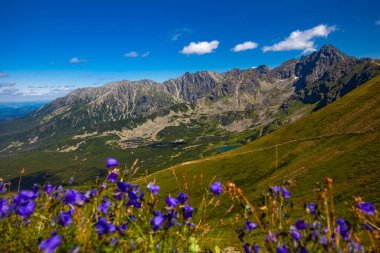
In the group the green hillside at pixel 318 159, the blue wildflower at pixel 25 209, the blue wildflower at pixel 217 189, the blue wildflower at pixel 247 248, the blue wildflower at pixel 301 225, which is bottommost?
the green hillside at pixel 318 159

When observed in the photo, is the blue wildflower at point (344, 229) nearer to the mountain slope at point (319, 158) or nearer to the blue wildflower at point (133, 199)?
the blue wildflower at point (133, 199)

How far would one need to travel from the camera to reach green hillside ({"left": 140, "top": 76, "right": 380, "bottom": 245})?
193 ft

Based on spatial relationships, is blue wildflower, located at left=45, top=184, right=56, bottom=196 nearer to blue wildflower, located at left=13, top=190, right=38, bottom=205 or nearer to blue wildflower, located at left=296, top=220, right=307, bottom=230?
blue wildflower, located at left=13, top=190, right=38, bottom=205

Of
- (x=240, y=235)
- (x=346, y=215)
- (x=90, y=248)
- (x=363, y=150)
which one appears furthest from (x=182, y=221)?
(x=363, y=150)

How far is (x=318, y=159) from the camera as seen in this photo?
80625 mm

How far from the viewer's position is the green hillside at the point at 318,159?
58731 mm

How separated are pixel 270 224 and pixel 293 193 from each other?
210ft

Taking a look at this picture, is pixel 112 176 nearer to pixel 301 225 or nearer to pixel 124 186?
pixel 124 186

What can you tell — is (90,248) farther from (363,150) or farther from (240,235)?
(363,150)

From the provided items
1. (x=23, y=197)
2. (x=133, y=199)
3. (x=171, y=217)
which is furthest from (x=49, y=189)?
(x=171, y=217)

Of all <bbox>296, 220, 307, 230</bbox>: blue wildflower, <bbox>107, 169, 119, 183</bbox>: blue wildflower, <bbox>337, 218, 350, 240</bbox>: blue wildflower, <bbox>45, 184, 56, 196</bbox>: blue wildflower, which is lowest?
<bbox>337, 218, 350, 240</bbox>: blue wildflower

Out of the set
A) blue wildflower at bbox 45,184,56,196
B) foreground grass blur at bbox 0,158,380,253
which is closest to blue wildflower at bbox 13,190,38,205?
foreground grass blur at bbox 0,158,380,253

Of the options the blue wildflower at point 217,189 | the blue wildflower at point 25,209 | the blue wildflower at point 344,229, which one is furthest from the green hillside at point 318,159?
the blue wildflower at point 25,209

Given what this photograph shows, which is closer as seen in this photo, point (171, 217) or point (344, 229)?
point (344, 229)
